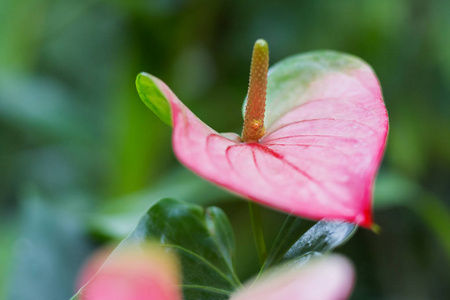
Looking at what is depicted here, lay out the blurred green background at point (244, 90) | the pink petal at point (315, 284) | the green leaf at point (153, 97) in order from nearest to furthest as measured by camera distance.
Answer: the pink petal at point (315, 284)
the green leaf at point (153, 97)
the blurred green background at point (244, 90)

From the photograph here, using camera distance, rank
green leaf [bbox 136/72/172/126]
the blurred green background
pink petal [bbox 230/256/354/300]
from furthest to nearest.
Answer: the blurred green background → green leaf [bbox 136/72/172/126] → pink petal [bbox 230/256/354/300]

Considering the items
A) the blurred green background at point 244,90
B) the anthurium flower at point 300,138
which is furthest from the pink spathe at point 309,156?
the blurred green background at point 244,90

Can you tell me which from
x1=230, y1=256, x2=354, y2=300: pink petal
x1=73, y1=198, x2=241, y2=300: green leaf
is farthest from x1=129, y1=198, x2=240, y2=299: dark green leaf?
x1=230, y1=256, x2=354, y2=300: pink petal

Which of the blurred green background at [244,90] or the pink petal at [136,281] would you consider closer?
the pink petal at [136,281]

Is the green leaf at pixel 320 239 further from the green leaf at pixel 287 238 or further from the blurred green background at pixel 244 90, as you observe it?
the blurred green background at pixel 244 90

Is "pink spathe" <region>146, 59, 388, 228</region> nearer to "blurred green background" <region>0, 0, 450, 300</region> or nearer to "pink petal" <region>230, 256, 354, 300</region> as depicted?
"pink petal" <region>230, 256, 354, 300</region>

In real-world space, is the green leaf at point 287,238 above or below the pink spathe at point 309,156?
below

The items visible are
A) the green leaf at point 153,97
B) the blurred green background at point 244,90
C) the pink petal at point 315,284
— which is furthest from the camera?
the blurred green background at point 244,90

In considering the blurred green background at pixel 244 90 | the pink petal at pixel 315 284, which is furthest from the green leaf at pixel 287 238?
the blurred green background at pixel 244 90
